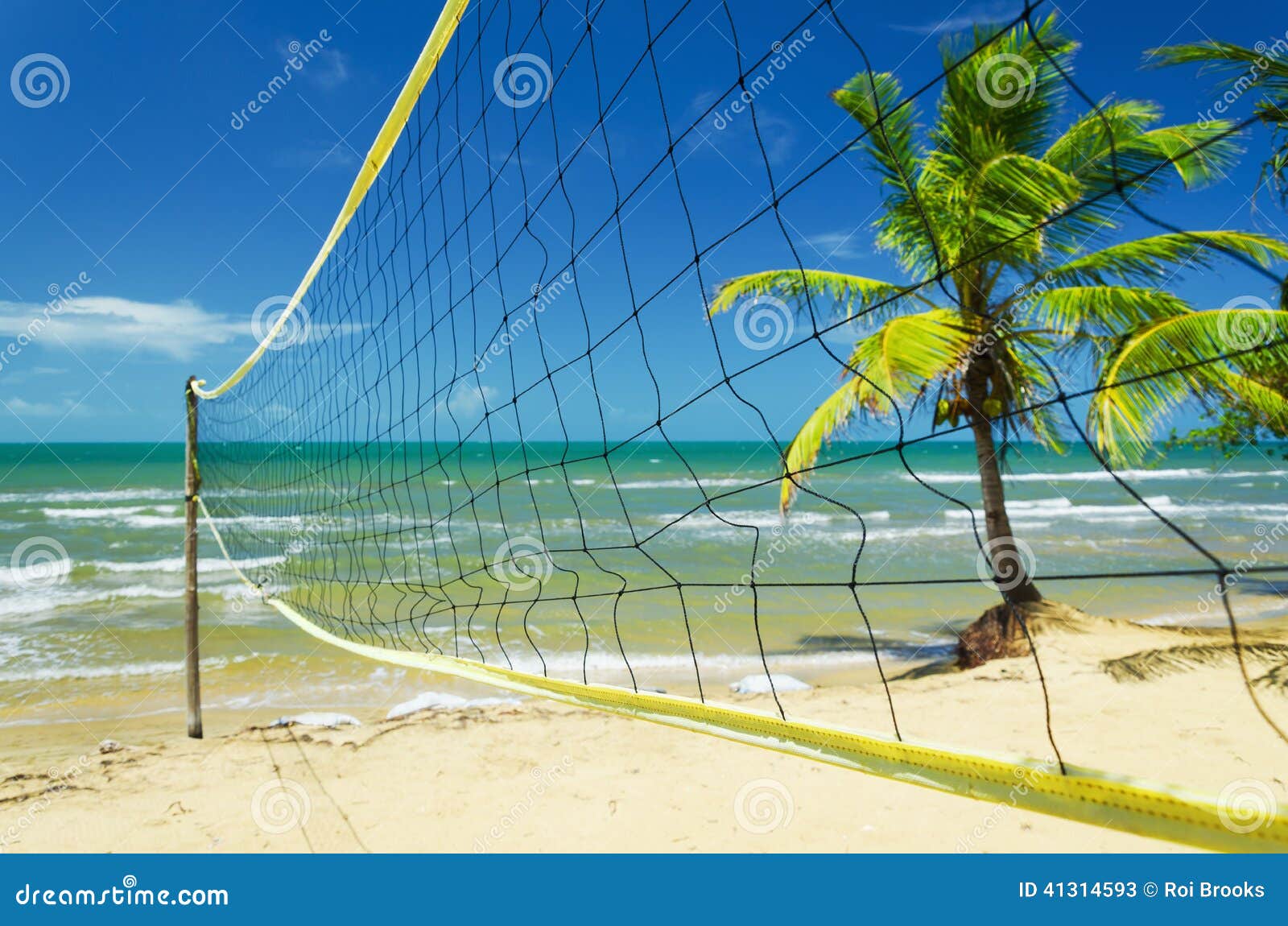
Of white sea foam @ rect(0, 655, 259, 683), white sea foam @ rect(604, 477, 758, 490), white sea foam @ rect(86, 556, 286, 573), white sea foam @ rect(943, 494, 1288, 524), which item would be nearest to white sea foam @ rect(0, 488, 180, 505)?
white sea foam @ rect(86, 556, 286, 573)

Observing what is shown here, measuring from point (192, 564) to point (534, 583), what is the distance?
4590 mm

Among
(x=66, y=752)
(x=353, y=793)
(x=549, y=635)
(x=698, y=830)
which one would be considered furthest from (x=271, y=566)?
(x=698, y=830)

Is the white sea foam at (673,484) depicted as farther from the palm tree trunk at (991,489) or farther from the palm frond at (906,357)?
the palm frond at (906,357)

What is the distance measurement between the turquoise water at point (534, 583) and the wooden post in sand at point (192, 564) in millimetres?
662

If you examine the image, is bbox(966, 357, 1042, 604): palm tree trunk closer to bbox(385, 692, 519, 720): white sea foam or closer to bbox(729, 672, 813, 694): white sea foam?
bbox(729, 672, 813, 694): white sea foam

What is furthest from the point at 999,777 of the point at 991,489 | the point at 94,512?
the point at 94,512

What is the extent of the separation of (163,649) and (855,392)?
20.0 ft

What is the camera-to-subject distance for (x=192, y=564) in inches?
A: 199

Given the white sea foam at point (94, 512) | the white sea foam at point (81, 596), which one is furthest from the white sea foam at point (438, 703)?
the white sea foam at point (94, 512)

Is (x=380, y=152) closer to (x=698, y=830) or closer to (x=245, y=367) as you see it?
(x=245, y=367)

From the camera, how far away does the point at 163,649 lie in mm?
6551

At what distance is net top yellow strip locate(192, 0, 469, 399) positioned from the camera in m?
2.65

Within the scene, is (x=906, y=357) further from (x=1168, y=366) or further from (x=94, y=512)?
(x=94, y=512)

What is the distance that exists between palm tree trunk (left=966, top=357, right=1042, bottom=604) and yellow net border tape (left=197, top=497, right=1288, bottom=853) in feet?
13.9
